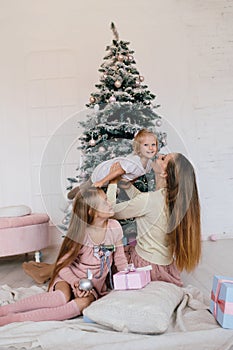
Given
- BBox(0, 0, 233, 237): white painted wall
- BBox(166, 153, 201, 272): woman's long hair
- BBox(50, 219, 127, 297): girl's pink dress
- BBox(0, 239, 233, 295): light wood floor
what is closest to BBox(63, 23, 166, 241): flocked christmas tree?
BBox(166, 153, 201, 272): woman's long hair

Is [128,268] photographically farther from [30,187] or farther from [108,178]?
[30,187]

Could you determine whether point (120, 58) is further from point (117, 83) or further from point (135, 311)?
point (135, 311)

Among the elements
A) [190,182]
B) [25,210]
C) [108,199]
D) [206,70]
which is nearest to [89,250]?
[108,199]

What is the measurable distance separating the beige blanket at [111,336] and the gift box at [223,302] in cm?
3

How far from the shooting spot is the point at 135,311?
5.22 ft

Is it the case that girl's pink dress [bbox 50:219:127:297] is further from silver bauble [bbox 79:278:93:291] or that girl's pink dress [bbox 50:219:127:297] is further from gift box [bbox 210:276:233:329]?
gift box [bbox 210:276:233:329]

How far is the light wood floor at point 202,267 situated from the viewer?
8.06 feet

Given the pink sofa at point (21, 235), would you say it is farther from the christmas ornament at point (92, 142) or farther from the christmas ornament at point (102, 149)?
the christmas ornament at point (102, 149)

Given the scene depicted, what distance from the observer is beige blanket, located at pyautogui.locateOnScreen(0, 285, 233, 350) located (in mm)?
1468

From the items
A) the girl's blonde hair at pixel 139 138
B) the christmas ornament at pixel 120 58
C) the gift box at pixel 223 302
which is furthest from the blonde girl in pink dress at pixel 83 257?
the christmas ornament at pixel 120 58

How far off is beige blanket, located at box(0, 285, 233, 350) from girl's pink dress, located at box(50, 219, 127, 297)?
0.27m

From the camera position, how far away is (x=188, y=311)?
5.99ft

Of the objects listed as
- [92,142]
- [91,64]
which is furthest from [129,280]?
[91,64]

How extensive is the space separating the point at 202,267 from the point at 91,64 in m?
2.09
